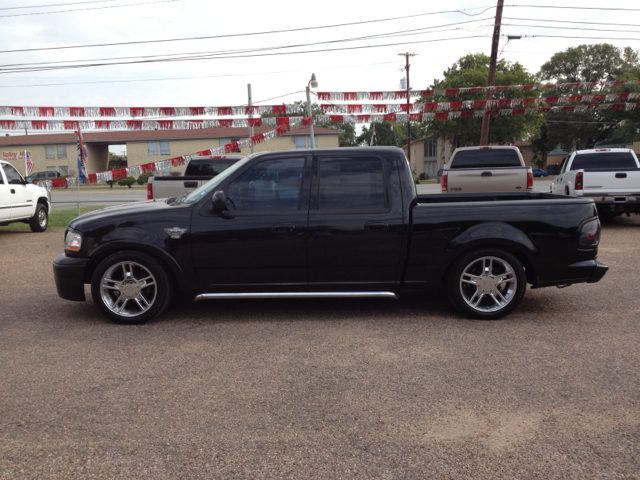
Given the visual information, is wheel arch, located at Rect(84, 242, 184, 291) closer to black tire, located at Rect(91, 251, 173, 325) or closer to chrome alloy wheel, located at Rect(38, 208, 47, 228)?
black tire, located at Rect(91, 251, 173, 325)

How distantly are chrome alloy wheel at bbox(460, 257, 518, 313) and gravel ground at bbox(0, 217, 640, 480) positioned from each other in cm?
21

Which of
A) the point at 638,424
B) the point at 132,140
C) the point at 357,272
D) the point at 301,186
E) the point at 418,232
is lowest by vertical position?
the point at 638,424

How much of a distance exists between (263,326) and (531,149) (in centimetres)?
8100

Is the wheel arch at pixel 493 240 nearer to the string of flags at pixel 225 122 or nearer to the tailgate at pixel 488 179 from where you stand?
the tailgate at pixel 488 179

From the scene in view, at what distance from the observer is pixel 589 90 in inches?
2461

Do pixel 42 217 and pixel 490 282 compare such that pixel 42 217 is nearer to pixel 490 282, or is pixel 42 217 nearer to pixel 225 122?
pixel 225 122

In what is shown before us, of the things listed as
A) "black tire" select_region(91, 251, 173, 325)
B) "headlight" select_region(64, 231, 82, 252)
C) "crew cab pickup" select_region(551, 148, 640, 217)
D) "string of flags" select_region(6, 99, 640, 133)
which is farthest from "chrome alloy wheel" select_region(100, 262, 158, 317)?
"string of flags" select_region(6, 99, 640, 133)

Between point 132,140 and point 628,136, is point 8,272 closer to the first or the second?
point 132,140

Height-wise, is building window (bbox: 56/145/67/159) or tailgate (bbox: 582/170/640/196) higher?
building window (bbox: 56/145/67/159)

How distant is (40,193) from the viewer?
45.6 ft

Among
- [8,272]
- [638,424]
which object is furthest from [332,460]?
[8,272]

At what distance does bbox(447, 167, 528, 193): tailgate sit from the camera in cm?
1254

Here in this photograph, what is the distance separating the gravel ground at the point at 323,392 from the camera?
2990 millimetres

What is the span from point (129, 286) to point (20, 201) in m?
9.15
